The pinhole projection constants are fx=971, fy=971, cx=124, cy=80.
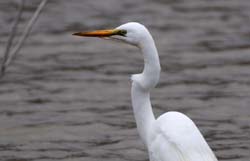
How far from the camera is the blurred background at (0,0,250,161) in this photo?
8203 millimetres

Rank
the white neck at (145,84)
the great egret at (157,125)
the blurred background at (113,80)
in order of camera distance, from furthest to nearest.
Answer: the blurred background at (113,80) → the white neck at (145,84) → the great egret at (157,125)

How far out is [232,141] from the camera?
812 cm

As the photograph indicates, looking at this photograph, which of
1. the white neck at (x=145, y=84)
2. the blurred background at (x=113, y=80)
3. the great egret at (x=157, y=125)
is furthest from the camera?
the blurred background at (x=113, y=80)

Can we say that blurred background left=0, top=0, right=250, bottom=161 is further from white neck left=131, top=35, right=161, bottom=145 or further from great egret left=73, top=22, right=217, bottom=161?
great egret left=73, top=22, right=217, bottom=161

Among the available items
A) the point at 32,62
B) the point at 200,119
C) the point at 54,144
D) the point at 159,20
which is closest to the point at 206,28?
the point at 159,20

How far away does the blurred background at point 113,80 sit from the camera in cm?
820

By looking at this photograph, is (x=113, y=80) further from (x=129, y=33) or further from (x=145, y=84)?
(x=129, y=33)

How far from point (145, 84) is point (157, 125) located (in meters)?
0.28

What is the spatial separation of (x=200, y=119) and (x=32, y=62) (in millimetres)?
2499

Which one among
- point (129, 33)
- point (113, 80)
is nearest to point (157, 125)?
point (129, 33)

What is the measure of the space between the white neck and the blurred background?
1.50 meters

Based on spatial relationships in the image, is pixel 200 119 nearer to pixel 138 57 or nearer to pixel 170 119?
pixel 138 57

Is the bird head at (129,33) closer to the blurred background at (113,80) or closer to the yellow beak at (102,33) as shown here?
the yellow beak at (102,33)

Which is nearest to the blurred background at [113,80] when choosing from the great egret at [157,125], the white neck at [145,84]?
the white neck at [145,84]
